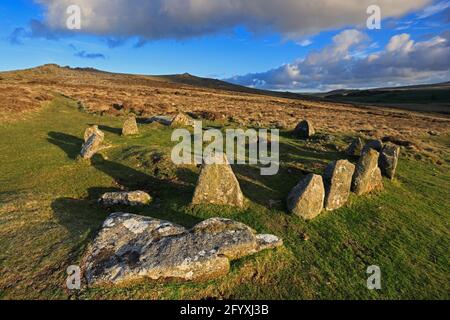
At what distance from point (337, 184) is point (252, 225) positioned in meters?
5.16

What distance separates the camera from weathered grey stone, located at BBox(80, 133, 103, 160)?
24.6 meters

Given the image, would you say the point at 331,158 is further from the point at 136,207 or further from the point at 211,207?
the point at 136,207

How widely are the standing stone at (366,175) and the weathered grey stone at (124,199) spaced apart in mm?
11255

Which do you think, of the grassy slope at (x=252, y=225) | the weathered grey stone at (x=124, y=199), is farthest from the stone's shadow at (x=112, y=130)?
the weathered grey stone at (x=124, y=199)

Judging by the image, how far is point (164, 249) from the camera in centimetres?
1248

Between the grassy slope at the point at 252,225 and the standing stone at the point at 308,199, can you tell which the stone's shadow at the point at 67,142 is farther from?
the standing stone at the point at 308,199

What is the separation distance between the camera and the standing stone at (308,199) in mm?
16719

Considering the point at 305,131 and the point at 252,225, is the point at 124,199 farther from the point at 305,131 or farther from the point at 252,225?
the point at 305,131

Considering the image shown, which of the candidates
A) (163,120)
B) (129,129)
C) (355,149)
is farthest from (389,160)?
(163,120)

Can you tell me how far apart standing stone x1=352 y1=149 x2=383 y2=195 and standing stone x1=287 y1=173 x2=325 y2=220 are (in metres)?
3.32

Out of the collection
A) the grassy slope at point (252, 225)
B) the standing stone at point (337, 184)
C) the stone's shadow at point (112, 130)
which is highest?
the stone's shadow at point (112, 130)

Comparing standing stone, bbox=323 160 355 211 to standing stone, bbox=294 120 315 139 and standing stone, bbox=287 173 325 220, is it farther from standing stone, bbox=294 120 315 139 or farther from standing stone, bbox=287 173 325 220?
standing stone, bbox=294 120 315 139

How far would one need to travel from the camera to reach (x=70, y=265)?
11.9 metres
